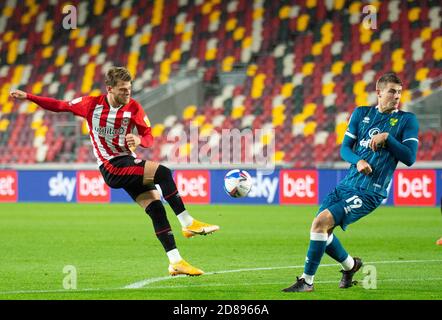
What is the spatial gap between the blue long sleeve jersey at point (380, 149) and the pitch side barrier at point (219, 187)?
1256 centimetres

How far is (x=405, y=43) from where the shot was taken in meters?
26.0

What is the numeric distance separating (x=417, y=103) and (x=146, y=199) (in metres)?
15.5

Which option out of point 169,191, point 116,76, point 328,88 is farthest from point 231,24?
point 169,191

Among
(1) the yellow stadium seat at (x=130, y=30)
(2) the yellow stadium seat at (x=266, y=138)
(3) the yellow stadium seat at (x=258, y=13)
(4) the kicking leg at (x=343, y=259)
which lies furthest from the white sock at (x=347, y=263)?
(1) the yellow stadium seat at (x=130, y=30)

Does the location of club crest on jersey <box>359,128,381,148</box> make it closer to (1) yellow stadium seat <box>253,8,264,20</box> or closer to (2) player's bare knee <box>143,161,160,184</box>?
(2) player's bare knee <box>143,161,160,184</box>

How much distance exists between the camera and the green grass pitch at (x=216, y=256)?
7.78 meters

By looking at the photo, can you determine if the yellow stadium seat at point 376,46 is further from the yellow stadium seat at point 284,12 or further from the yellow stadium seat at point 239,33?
the yellow stadium seat at point 239,33

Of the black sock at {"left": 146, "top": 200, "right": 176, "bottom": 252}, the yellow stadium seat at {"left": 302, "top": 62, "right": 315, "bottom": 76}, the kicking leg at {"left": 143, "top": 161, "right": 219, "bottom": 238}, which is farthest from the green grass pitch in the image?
→ the yellow stadium seat at {"left": 302, "top": 62, "right": 315, "bottom": 76}

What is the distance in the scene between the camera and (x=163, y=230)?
8.33m

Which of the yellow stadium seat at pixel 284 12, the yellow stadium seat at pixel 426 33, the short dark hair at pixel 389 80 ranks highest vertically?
the yellow stadium seat at pixel 284 12

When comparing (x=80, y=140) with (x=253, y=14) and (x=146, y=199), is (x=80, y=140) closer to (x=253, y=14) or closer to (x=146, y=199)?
(x=253, y=14)

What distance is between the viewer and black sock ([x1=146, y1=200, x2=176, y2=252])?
8.32 meters
